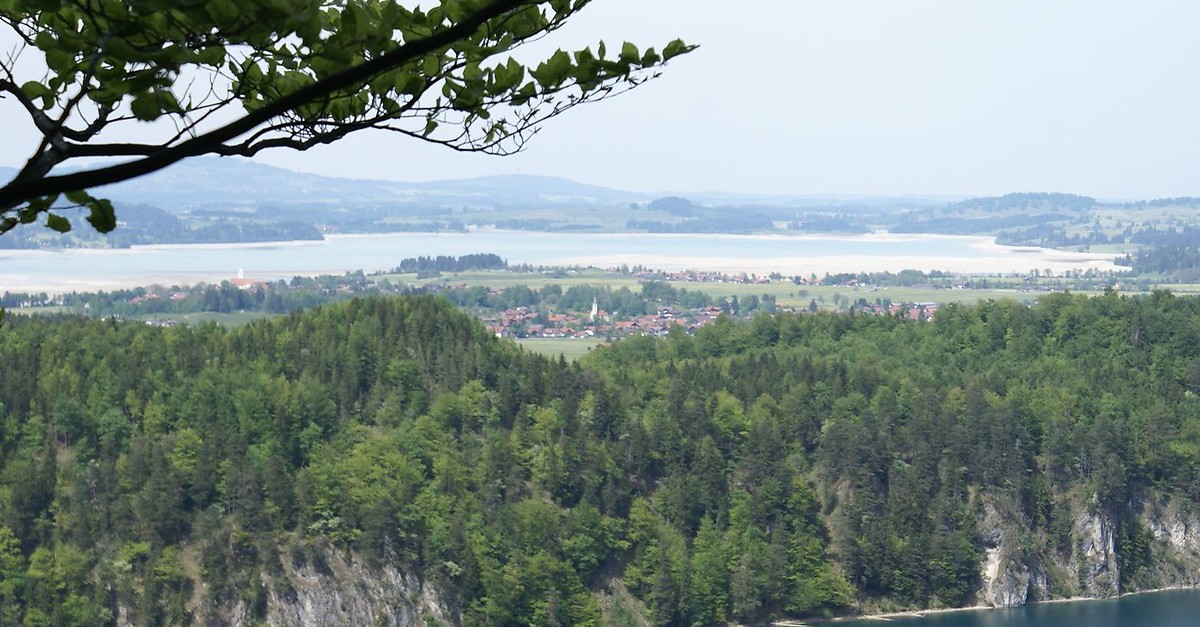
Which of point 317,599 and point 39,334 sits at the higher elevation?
point 39,334

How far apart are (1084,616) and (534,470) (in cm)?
2062

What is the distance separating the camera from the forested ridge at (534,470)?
183 feet

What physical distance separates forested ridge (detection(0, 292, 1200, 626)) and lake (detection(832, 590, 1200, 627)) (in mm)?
1768

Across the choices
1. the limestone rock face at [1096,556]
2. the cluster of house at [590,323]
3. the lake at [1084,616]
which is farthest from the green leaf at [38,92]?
the cluster of house at [590,323]

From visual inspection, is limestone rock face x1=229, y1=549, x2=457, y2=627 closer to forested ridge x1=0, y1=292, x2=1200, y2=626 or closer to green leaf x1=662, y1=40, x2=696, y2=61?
forested ridge x1=0, y1=292, x2=1200, y2=626

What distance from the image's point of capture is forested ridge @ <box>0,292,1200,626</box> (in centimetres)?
5566

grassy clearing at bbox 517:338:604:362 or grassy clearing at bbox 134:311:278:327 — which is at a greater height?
grassy clearing at bbox 134:311:278:327

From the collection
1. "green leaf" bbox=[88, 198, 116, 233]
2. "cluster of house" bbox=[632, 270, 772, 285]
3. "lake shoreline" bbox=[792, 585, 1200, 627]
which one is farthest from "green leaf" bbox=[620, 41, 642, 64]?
"cluster of house" bbox=[632, 270, 772, 285]

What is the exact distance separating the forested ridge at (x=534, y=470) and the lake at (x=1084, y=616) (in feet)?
5.80

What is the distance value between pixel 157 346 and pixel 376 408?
9905mm

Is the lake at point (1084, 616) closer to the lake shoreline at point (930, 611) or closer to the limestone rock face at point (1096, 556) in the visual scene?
the lake shoreline at point (930, 611)

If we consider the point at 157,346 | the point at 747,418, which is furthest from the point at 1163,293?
the point at 157,346

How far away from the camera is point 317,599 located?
54.5 metres

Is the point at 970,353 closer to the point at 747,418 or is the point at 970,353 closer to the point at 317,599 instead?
the point at 747,418
